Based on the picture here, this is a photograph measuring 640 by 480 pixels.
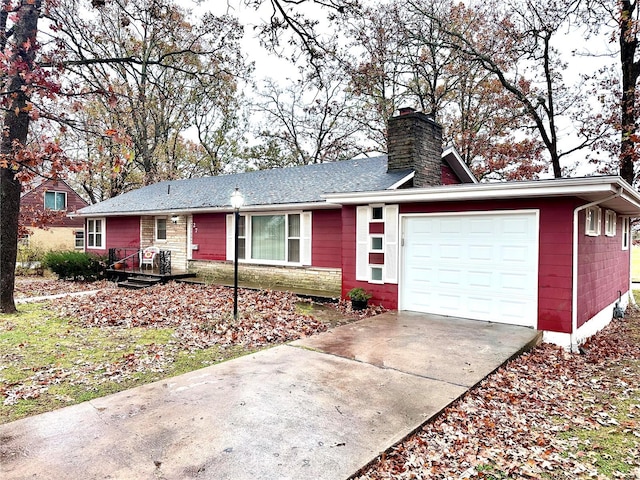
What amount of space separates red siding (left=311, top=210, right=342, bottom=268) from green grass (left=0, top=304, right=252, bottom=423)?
491 centimetres

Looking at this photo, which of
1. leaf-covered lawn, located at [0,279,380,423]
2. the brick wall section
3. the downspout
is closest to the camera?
leaf-covered lawn, located at [0,279,380,423]

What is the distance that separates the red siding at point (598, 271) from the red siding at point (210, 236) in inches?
402

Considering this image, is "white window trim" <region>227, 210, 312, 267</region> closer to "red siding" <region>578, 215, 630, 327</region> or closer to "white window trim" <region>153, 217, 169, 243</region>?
"white window trim" <region>153, 217, 169, 243</region>

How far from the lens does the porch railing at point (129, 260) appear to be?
14.2 m

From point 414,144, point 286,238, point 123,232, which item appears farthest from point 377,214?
point 123,232

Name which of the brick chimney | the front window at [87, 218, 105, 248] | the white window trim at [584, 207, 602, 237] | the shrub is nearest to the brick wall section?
the brick chimney

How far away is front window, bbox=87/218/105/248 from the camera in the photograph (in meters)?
18.1

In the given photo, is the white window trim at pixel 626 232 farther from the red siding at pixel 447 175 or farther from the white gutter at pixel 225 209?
the white gutter at pixel 225 209

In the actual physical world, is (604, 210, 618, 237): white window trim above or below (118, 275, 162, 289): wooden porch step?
above

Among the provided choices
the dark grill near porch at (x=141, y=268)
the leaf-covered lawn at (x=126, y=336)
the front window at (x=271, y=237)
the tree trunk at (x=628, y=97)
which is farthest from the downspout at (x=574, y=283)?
the dark grill near porch at (x=141, y=268)

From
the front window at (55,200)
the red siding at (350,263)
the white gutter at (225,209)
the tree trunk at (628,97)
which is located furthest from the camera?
the front window at (55,200)

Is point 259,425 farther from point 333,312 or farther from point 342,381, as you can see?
point 333,312

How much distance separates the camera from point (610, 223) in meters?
9.36

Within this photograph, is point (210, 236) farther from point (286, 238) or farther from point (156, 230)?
point (156, 230)
